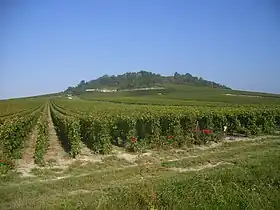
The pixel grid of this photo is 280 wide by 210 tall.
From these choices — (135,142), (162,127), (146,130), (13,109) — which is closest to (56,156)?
(135,142)

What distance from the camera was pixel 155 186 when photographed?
21.8 feet

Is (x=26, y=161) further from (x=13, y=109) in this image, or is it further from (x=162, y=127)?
(x=13, y=109)

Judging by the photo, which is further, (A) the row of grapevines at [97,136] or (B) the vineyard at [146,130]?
(B) the vineyard at [146,130]

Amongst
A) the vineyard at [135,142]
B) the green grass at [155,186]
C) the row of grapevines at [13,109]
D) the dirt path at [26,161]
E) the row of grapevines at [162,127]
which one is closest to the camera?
the green grass at [155,186]

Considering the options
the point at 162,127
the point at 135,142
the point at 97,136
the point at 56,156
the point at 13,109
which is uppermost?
the point at 13,109

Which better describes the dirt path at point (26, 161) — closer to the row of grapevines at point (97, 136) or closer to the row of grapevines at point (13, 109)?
the row of grapevines at point (97, 136)

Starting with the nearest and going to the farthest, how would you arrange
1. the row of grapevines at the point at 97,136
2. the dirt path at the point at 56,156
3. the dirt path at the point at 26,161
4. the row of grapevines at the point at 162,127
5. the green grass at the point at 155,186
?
the green grass at the point at 155,186, the dirt path at the point at 26,161, the dirt path at the point at 56,156, the row of grapevines at the point at 97,136, the row of grapevines at the point at 162,127

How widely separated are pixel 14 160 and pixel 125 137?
20.9 feet

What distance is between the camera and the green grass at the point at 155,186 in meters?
5.64

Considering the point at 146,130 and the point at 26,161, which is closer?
the point at 26,161

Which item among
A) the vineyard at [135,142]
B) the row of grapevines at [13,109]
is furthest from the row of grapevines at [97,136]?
the row of grapevines at [13,109]

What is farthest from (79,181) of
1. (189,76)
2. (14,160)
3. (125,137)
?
(189,76)

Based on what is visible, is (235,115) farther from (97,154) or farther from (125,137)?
(97,154)

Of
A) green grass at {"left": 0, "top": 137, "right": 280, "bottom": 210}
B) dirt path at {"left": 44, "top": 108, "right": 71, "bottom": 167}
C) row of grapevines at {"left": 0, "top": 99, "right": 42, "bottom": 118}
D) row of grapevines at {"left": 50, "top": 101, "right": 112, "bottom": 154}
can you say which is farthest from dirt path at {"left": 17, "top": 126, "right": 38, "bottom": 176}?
row of grapevines at {"left": 0, "top": 99, "right": 42, "bottom": 118}
